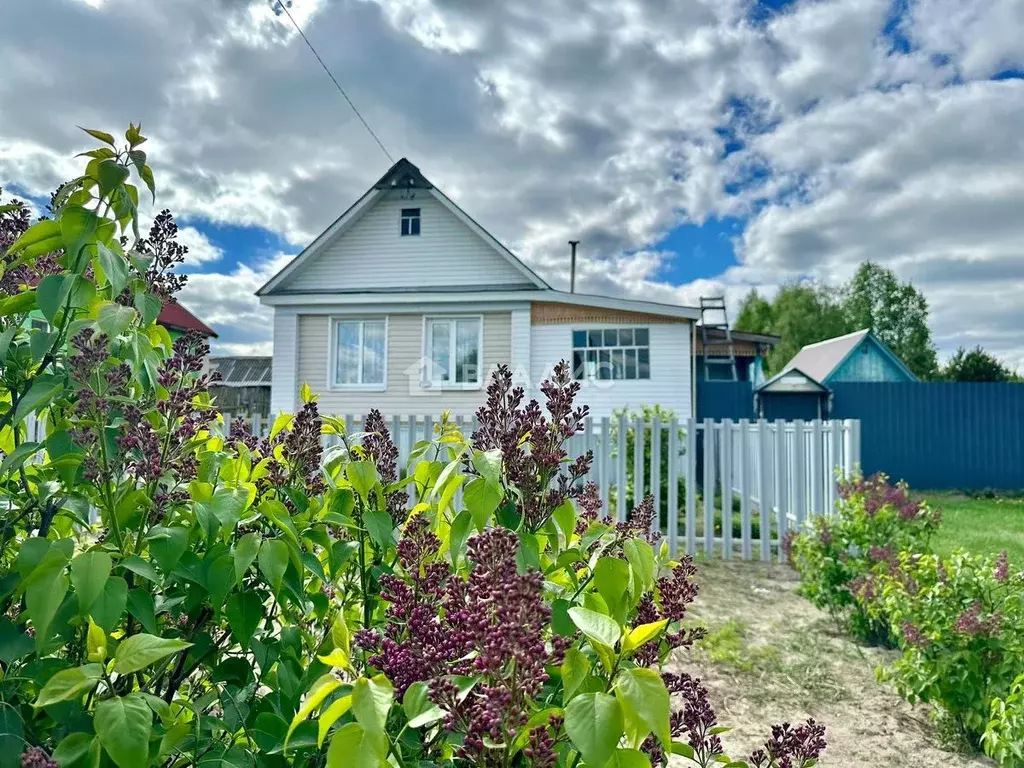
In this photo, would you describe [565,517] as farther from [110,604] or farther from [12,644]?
[12,644]

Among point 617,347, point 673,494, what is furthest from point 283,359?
point 673,494

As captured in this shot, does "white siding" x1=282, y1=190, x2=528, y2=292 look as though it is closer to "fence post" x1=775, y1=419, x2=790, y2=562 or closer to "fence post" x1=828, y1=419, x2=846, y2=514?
"fence post" x1=775, y1=419, x2=790, y2=562

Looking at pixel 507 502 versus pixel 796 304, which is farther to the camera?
pixel 796 304

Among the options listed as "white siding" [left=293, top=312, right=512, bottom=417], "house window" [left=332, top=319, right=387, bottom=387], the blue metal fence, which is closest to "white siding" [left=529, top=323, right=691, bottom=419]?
"white siding" [left=293, top=312, right=512, bottom=417]

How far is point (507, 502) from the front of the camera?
94 cm

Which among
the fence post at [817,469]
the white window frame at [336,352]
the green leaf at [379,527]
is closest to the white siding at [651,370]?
the white window frame at [336,352]

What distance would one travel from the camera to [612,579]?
74 centimetres

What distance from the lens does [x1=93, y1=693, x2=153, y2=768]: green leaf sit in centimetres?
65

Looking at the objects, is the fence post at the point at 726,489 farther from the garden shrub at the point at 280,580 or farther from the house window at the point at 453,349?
the house window at the point at 453,349

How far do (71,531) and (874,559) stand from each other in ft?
12.7

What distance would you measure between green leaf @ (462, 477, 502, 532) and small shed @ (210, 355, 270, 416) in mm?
20071

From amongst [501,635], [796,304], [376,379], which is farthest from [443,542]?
[796,304]

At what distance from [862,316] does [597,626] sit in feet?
151

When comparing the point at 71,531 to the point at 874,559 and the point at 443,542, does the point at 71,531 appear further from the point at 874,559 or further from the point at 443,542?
the point at 874,559
